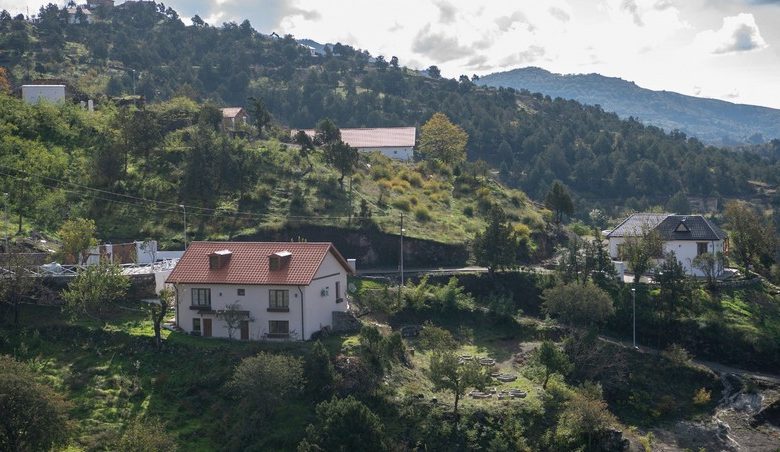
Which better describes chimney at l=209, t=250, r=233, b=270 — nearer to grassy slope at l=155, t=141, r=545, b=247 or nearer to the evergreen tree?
grassy slope at l=155, t=141, r=545, b=247

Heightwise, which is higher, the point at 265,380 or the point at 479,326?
the point at 265,380

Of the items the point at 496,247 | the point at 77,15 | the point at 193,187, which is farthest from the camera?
the point at 77,15

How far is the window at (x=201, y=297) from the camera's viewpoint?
44.5 meters

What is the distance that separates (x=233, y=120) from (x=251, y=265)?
142ft

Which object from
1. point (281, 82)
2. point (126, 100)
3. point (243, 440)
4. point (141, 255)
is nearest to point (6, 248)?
point (141, 255)

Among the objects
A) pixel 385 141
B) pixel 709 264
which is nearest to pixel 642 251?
pixel 709 264

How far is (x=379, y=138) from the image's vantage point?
98312 mm

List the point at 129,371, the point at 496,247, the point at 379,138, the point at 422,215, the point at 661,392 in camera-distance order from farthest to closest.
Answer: the point at 379,138 < the point at 422,215 < the point at 496,247 < the point at 661,392 < the point at 129,371

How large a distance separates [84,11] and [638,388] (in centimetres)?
15405

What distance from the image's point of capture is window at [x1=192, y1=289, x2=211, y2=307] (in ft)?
146

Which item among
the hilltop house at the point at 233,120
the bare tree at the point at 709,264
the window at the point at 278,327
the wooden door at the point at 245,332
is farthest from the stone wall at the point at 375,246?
the hilltop house at the point at 233,120

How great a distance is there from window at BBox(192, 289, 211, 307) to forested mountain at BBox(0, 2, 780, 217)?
2106 inches

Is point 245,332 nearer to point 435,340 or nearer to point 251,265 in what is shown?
point 251,265

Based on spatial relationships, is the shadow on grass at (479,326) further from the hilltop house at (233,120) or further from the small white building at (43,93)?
the small white building at (43,93)
